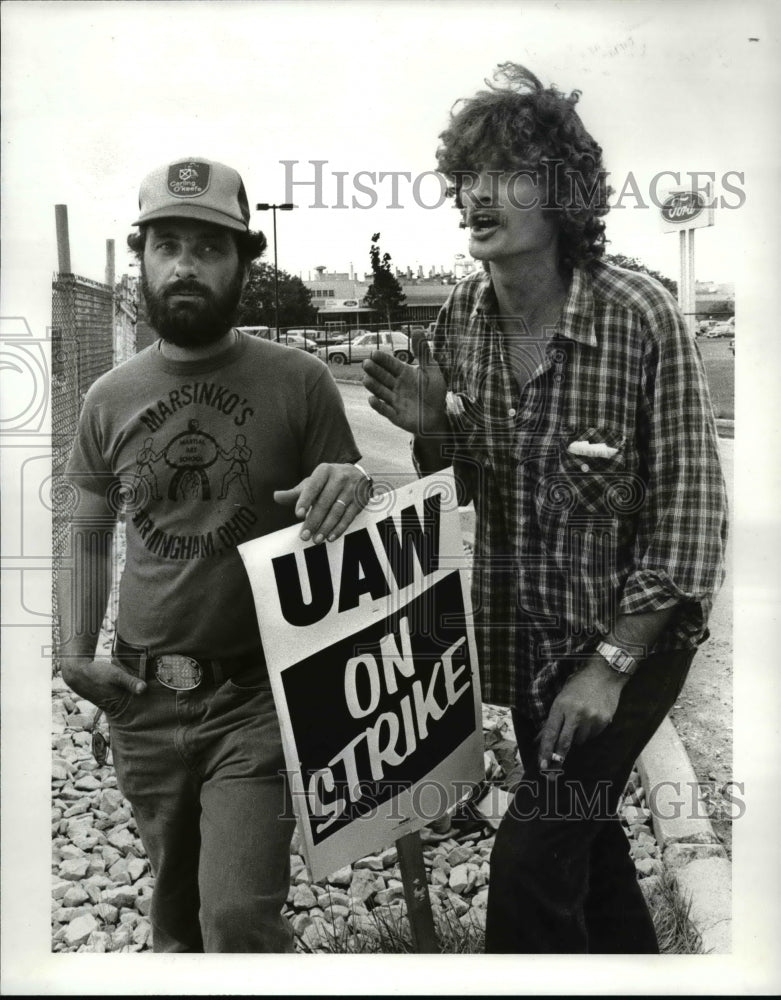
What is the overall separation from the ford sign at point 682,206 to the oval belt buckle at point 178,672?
1799mm

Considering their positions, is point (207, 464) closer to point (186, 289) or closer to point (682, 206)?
point (186, 289)

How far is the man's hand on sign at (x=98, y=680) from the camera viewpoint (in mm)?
2629

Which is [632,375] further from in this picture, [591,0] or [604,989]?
[604,989]

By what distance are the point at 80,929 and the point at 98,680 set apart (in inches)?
31.1

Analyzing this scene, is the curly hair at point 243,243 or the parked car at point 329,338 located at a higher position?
the curly hair at point 243,243

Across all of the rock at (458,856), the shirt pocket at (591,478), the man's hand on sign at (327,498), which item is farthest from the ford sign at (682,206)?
the rock at (458,856)

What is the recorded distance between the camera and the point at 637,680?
2555 mm

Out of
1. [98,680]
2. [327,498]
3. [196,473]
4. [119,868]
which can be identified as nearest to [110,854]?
[119,868]

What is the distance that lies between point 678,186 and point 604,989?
2.30m

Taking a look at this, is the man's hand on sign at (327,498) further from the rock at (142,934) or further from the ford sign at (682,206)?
the rock at (142,934)

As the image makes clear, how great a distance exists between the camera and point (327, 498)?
2.44 metres

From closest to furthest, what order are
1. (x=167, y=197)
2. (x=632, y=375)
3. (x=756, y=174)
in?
(x=632, y=375)
(x=167, y=197)
(x=756, y=174)

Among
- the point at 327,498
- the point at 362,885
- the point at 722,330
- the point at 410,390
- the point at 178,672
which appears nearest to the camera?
the point at 327,498

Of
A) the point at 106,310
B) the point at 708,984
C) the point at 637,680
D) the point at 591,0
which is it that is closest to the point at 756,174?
the point at 591,0
